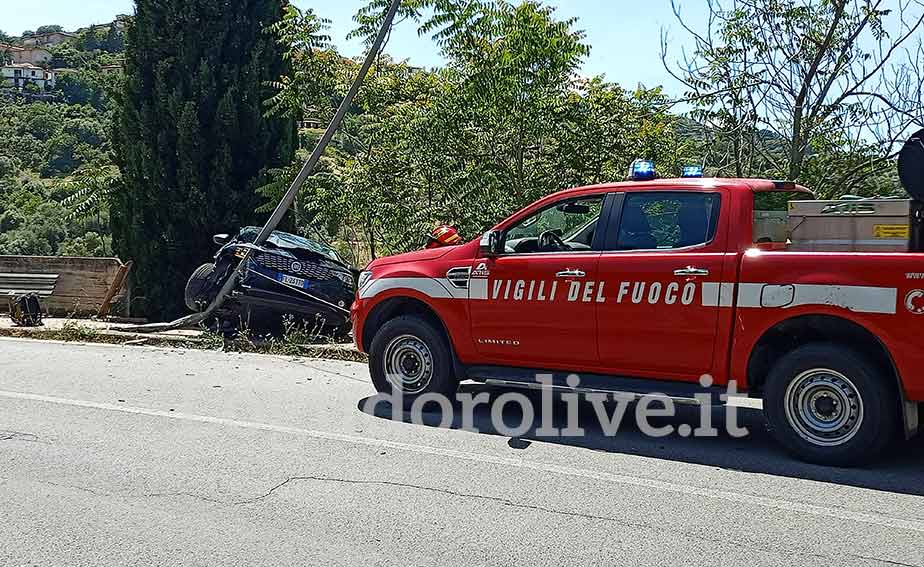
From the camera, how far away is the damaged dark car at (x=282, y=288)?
11562 millimetres

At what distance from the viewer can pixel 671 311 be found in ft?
21.7

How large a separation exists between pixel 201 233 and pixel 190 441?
8876 mm

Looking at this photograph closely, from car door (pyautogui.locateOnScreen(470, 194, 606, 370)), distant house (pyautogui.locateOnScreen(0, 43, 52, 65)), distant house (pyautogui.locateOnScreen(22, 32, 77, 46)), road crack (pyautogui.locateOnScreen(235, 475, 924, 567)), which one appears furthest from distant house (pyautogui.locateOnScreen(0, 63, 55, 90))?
road crack (pyautogui.locateOnScreen(235, 475, 924, 567))

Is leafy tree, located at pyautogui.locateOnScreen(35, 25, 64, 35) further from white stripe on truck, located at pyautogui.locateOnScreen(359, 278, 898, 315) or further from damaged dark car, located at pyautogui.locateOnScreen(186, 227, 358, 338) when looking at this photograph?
white stripe on truck, located at pyautogui.locateOnScreen(359, 278, 898, 315)

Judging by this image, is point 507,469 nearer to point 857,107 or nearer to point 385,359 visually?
point 385,359

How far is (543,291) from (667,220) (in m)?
1.08

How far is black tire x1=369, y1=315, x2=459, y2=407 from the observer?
7879 mm

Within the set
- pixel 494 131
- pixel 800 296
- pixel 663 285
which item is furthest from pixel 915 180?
pixel 494 131

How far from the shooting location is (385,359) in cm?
814

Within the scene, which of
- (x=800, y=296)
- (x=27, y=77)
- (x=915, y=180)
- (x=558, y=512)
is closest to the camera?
(x=558, y=512)

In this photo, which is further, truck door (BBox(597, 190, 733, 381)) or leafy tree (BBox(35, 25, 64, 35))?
leafy tree (BBox(35, 25, 64, 35))

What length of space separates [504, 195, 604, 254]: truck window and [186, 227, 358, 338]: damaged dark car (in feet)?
14.8

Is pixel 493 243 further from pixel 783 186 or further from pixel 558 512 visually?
pixel 558 512

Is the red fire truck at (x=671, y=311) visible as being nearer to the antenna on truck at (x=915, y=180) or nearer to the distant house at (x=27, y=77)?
the antenna on truck at (x=915, y=180)
